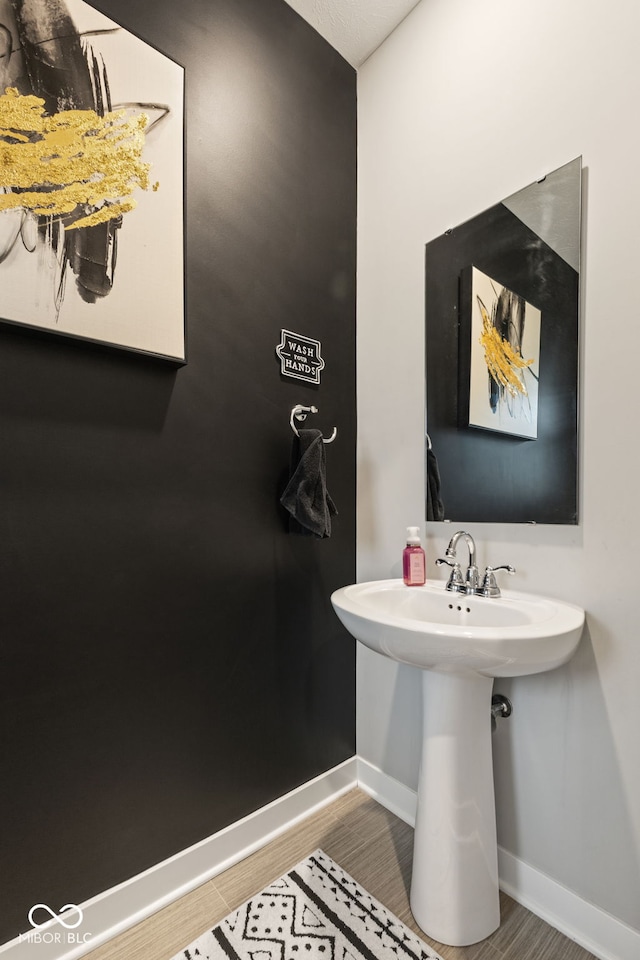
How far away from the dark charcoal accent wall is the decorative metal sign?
0.13 ft

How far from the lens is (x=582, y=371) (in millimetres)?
1069

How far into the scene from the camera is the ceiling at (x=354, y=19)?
147cm

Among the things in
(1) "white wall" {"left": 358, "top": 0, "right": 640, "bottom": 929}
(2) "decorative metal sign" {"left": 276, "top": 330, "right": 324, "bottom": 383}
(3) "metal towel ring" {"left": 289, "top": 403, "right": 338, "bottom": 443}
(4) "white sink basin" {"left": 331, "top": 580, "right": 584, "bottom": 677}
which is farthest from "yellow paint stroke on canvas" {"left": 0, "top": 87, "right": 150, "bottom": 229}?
(4) "white sink basin" {"left": 331, "top": 580, "right": 584, "bottom": 677}

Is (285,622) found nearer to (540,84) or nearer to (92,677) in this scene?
(92,677)

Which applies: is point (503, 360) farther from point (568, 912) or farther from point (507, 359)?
point (568, 912)

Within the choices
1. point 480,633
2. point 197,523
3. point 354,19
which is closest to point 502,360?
point 480,633

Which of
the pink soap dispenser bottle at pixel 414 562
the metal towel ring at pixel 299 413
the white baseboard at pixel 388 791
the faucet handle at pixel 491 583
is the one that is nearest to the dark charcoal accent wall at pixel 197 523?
the metal towel ring at pixel 299 413

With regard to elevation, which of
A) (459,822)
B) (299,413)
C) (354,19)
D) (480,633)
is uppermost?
(354,19)

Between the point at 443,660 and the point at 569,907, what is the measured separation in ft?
2.48

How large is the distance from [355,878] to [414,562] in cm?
89

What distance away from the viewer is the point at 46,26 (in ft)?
3.17

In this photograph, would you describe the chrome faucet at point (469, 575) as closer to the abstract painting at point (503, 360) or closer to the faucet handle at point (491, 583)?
the faucet handle at point (491, 583)

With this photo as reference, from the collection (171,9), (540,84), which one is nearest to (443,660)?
(540,84)

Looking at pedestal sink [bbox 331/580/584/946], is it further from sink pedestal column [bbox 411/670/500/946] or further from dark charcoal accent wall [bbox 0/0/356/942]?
dark charcoal accent wall [bbox 0/0/356/942]
